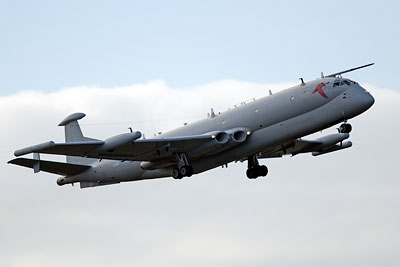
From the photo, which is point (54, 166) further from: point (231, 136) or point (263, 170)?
point (263, 170)

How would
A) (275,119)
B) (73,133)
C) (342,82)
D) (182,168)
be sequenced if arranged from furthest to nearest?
(73,133), (182,168), (275,119), (342,82)

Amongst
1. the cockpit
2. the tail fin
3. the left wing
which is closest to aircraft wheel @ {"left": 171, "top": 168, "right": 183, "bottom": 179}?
the left wing

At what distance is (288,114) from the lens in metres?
43.0

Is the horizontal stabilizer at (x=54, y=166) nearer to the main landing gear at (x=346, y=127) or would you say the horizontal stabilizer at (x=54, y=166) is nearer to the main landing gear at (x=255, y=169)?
the main landing gear at (x=255, y=169)

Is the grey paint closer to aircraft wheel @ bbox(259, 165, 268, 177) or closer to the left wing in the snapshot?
aircraft wheel @ bbox(259, 165, 268, 177)

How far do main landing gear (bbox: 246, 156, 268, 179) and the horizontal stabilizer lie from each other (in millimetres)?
8726

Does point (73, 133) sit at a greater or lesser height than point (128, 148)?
greater

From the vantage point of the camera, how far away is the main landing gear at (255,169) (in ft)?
159

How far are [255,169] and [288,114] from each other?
20.9ft

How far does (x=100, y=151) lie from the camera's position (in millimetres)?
42750

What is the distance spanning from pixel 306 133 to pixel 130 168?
999cm

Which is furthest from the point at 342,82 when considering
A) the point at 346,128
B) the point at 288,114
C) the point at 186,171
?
the point at 186,171

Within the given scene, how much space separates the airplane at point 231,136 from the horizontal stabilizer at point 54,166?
0.20 feet

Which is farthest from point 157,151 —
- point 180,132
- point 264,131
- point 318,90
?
point 318,90
